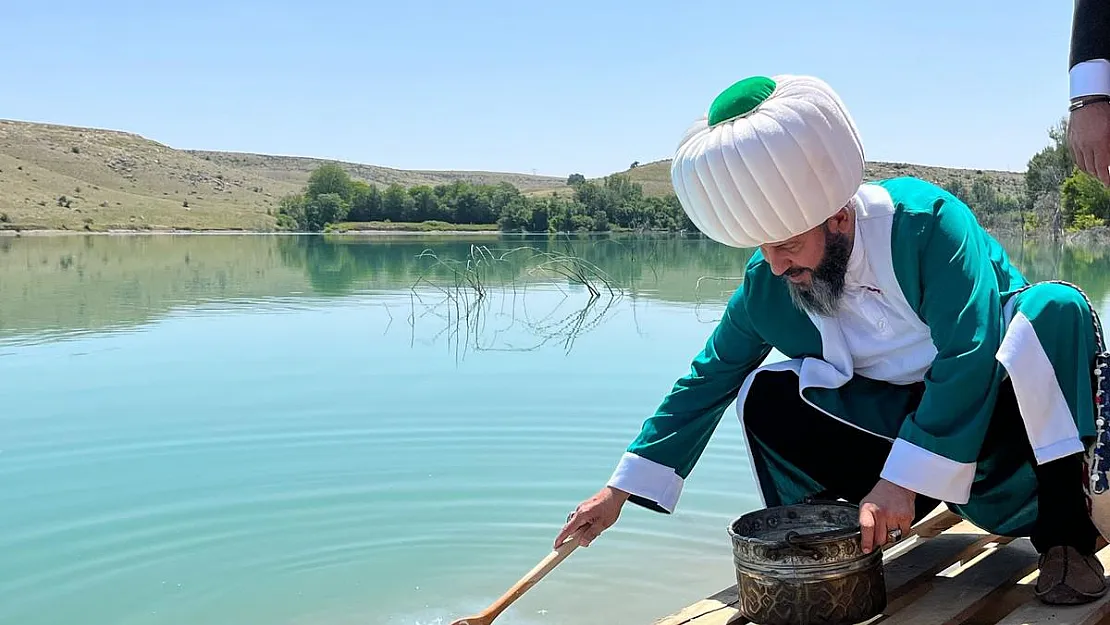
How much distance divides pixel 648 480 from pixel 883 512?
0.54 meters

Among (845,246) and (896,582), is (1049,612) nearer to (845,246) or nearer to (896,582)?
(896,582)

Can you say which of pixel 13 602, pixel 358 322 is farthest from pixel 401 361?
pixel 13 602

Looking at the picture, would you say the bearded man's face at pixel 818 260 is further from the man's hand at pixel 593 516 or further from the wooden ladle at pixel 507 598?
the wooden ladle at pixel 507 598

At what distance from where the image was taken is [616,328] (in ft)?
31.1

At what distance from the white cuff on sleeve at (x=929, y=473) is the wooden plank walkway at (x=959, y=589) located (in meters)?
Answer: 0.20

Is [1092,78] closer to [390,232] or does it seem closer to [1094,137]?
[1094,137]

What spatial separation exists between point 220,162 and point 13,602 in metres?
99.3

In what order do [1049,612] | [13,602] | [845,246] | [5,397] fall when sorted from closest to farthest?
[1049,612] < [845,246] < [13,602] < [5,397]

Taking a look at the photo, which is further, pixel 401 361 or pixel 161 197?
pixel 161 197

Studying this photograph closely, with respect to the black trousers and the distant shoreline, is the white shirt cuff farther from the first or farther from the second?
the distant shoreline

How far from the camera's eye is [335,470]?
440 centimetres

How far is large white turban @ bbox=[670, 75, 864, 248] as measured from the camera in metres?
1.83

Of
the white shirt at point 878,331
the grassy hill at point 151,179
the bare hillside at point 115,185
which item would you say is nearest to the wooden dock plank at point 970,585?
the white shirt at point 878,331

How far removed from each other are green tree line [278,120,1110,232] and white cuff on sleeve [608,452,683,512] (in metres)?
33.0
